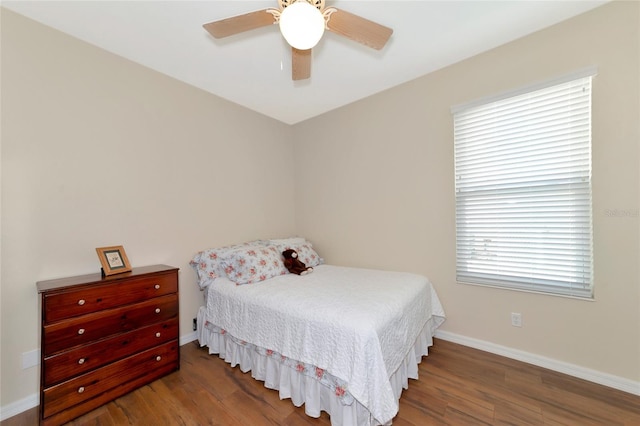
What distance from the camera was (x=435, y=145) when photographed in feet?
8.52

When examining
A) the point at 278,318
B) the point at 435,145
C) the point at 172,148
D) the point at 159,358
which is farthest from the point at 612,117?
the point at 159,358

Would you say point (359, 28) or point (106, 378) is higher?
point (359, 28)

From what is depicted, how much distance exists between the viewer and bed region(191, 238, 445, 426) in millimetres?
1480

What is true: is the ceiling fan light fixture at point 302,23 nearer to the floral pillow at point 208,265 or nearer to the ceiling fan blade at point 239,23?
the ceiling fan blade at point 239,23

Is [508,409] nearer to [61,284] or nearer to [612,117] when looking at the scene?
[612,117]

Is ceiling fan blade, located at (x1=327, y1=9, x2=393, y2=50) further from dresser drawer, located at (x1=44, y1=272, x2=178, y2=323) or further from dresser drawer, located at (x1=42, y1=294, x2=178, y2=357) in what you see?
dresser drawer, located at (x1=42, y1=294, x2=178, y2=357)

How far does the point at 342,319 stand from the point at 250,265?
1.18m

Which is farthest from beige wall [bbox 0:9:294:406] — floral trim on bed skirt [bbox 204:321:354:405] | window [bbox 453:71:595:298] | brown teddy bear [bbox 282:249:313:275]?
window [bbox 453:71:595:298]

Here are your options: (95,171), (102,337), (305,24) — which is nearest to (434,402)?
(102,337)

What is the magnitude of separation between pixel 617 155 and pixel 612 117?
0.27 metres

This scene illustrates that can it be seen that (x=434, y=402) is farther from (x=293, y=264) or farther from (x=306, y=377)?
(x=293, y=264)

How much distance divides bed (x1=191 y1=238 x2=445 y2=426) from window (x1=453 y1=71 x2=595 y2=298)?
66 centimetres

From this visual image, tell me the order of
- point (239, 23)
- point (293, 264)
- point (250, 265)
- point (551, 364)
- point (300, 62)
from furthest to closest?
point (293, 264) < point (250, 265) < point (551, 364) < point (300, 62) < point (239, 23)

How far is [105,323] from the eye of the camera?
1793 millimetres
